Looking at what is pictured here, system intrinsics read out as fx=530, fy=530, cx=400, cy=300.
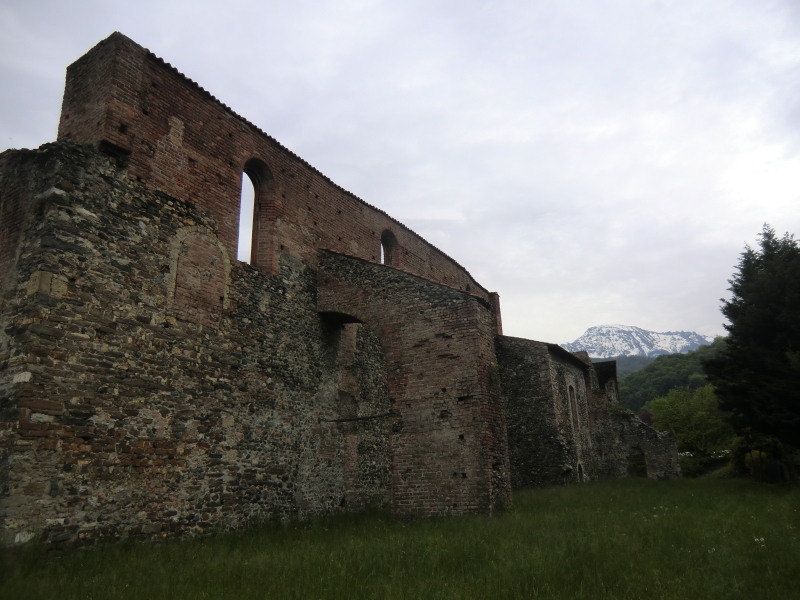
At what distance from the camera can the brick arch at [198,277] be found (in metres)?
9.74

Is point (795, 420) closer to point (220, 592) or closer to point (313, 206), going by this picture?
point (313, 206)

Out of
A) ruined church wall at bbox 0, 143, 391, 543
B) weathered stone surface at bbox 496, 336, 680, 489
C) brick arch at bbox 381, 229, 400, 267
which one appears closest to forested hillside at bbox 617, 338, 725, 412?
weathered stone surface at bbox 496, 336, 680, 489

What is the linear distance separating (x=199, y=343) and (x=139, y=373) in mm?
1400

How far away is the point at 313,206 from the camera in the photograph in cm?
1396

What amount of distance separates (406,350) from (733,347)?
11.6m

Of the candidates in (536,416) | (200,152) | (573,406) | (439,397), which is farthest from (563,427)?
(200,152)

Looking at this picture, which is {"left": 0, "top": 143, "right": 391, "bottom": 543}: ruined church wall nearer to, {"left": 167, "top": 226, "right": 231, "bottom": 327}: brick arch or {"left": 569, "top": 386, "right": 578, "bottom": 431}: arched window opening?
{"left": 167, "top": 226, "right": 231, "bottom": 327}: brick arch

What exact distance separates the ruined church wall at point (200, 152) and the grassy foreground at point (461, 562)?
6086 mm

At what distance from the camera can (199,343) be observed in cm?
994

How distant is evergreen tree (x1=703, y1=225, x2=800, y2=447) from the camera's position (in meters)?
14.4

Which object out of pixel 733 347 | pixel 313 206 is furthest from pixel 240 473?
pixel 733 347

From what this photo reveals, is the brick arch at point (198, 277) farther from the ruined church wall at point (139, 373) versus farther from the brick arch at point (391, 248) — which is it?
the brick arch at point (391, 248)

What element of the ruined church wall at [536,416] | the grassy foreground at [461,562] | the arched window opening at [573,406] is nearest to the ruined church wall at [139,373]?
the grassy foreground at [461,562]

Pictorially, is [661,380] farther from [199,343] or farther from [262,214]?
[199,343]
